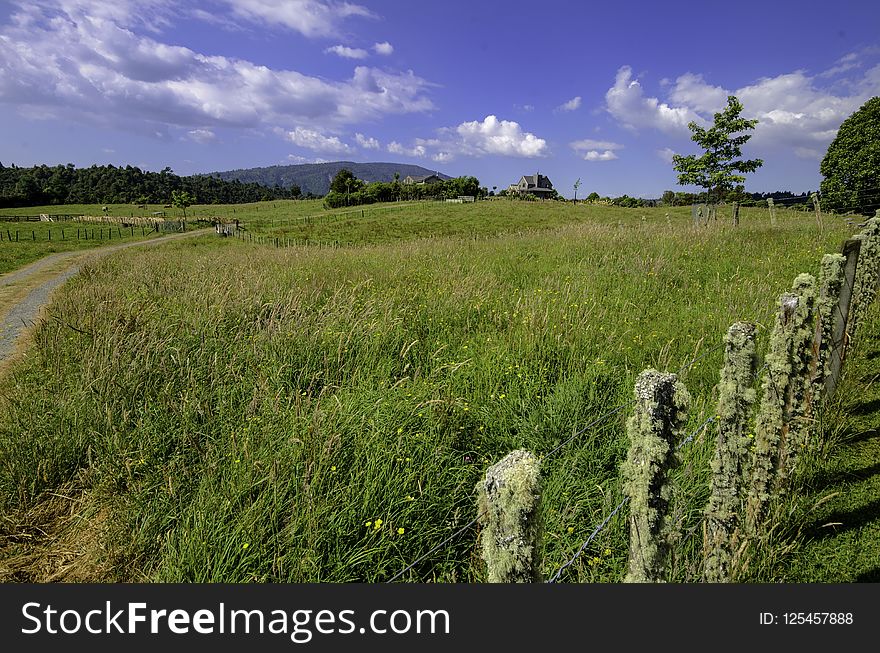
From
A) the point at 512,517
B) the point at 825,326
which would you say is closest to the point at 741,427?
the point at 512,517

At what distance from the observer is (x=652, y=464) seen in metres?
1.63

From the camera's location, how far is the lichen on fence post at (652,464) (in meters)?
1.58

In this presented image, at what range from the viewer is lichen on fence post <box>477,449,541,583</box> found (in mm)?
1270

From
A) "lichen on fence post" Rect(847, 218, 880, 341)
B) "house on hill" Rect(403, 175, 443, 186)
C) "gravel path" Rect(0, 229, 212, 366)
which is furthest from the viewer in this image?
"house on hill" Rect(403, 175, 443, 186)

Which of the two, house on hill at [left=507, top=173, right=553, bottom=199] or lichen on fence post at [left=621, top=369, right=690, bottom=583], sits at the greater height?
house on hill at [left=507, top=173, right=553, bottom=199]

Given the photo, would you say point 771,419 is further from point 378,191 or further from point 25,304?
point 378,191

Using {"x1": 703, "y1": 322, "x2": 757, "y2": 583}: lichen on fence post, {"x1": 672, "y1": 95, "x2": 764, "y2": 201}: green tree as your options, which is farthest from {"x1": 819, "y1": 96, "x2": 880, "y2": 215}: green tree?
{"x1": 703, "y1": 322, "x2": 757, "y2": 583}: lichen on fence post

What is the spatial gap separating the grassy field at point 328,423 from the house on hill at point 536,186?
120773mm

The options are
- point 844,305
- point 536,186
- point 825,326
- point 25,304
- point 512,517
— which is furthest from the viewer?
point 536,186

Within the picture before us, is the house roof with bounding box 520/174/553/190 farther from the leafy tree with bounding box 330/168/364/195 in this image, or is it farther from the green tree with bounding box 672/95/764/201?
the green tree with bounding box 672/95/764/201

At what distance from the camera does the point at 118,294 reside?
27.6 feet

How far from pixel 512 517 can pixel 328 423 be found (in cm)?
236

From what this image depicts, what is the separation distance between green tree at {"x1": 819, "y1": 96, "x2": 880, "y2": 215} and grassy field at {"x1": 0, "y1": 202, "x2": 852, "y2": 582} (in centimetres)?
4805

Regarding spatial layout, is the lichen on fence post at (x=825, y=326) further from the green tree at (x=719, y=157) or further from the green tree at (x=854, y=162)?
A: the green tree at (x=854, y=162)
